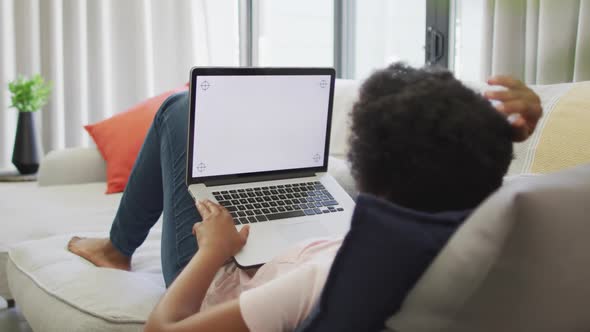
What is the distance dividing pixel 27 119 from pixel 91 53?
21.6 inches

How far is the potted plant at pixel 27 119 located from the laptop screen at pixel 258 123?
2063mm

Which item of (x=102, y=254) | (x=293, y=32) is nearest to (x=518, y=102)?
(x=102, y=254)

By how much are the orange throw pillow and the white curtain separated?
47.4 inches

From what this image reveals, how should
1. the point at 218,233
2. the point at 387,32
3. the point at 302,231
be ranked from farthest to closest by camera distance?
the point at 387,32 < the point at 302,231 < the point at 218,233

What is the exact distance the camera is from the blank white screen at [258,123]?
125 cm

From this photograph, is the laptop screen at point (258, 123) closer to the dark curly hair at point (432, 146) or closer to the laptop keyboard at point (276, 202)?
the laptop keyboard at point (276, 202)

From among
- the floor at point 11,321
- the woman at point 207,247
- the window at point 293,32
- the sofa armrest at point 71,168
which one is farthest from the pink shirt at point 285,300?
the window at point 293,32

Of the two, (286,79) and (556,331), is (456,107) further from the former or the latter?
(286,79)

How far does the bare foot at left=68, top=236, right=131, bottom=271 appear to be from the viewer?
56.6 inches

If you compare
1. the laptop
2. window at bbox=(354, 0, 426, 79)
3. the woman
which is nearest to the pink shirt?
the woman

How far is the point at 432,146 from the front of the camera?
25.0 inches

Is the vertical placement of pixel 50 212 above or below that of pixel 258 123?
below

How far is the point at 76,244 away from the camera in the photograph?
1528mm

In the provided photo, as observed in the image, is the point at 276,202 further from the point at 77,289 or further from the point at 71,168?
the point at 71,168
